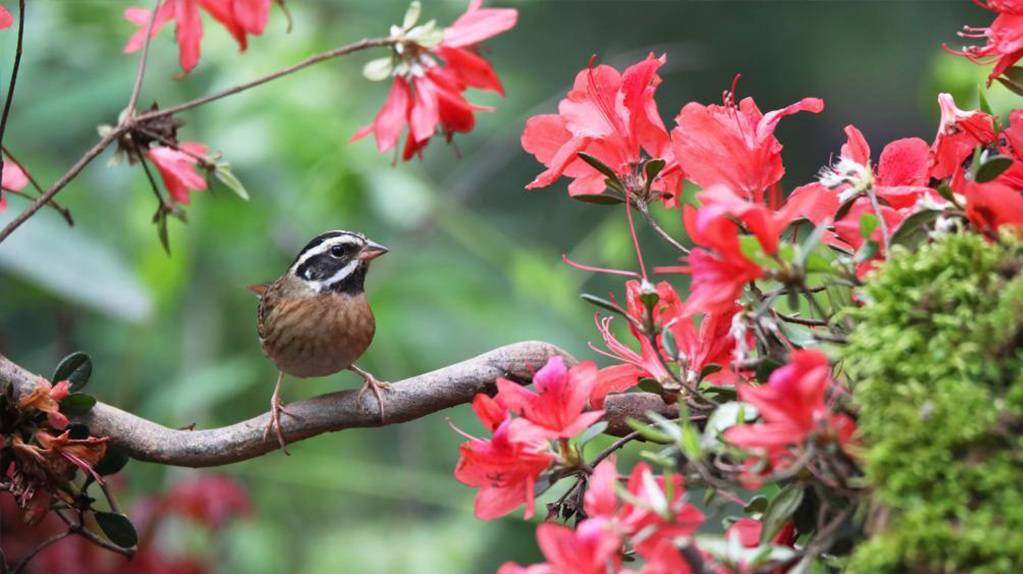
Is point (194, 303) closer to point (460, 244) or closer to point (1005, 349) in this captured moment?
point (460, 244)

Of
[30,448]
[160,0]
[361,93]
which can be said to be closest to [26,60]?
[361,93]

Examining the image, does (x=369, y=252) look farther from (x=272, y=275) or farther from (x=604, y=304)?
(x=272, y=275)

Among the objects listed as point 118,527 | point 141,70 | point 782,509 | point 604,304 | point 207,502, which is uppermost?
point 141,70

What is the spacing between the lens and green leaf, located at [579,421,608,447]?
1126mm

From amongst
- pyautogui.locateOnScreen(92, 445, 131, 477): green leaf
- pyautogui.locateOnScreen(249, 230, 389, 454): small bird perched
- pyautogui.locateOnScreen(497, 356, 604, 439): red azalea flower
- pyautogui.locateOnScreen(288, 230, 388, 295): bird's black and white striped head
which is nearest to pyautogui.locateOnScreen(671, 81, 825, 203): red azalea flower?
pyautogui.locateOnScreen(497, 356, 604, 439): red azalea flower

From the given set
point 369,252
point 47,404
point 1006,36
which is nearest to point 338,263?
point 369,252

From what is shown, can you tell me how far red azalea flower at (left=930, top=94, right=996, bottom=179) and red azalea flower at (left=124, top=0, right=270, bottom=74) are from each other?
927mm

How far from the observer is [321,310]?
7.38ft

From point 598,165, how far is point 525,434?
33 centimetres

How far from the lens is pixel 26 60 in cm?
328

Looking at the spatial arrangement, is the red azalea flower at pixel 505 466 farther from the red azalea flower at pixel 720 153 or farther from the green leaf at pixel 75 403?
the green leaf at pixel 75 403

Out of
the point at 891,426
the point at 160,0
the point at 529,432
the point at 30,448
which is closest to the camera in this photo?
the point at 891,426

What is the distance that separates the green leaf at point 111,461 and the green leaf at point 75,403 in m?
0.08

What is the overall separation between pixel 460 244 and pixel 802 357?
322 centimetres
